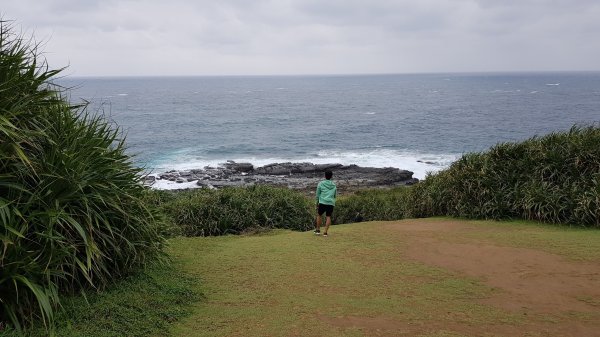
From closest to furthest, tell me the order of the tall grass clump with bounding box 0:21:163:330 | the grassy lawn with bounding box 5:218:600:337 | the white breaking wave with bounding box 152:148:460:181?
the tall grass clump with bounding box 0:21:163:330 → the grassy lawn with bounding box 5:218:600:337 → the white breaking wave with bounding box 152:148:460:181

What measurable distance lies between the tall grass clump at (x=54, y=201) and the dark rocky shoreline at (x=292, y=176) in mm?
21031

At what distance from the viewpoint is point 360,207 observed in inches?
635

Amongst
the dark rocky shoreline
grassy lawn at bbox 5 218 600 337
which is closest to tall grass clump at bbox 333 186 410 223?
grassy lawn at bbox 5 218 600 337

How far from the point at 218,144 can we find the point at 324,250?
41972mm

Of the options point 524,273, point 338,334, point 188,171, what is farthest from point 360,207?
point 188,171

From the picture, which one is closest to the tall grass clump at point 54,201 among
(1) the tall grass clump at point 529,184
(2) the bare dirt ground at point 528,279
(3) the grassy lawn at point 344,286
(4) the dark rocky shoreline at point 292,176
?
(3) the grassy lawn at point 344,286

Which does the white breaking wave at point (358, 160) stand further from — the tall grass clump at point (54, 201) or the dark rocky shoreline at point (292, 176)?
the tall grass clump at point (54, 201)

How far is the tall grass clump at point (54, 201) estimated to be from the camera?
5.46 metres

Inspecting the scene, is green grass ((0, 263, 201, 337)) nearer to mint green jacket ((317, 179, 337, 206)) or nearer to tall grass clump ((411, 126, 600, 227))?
mint green jacket ((317, 179, 337, 206))

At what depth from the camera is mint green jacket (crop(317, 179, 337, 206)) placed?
10.3 m

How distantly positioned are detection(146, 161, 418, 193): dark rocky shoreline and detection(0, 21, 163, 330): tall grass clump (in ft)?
69.0

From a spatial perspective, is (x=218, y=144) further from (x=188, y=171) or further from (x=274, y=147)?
(x=188, y=171)

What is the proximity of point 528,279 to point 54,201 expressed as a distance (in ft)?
22.5

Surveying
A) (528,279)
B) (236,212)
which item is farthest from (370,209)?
(528,279)
